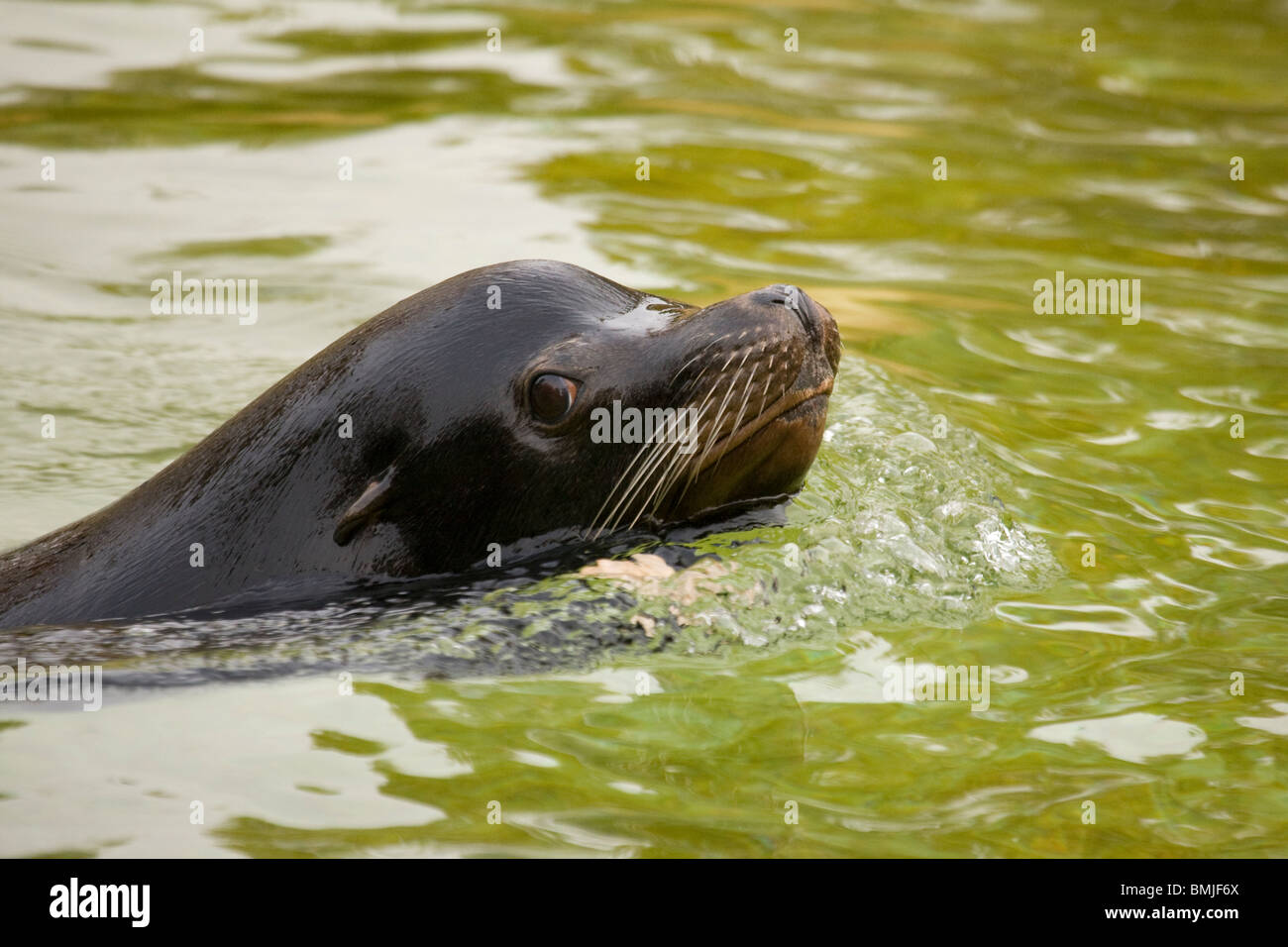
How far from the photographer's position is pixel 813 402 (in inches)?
210

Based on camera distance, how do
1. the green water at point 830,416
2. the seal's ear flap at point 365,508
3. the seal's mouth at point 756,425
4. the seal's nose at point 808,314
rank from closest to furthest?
the green water at point 830,416, the seal's ear flap at point 365,508, the seal's mouth at point 756,425, the seal's nose at point 808,314

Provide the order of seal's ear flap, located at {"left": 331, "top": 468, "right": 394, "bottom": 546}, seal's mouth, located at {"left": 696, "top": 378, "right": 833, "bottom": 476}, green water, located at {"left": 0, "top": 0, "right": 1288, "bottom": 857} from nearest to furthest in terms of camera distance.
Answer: green water, located at {"left": 0, "top": 0, "right": 1288, "bottom": 857}, seal's ear flap, located at {"left": 331, "top": 468, "right": 394, "bottom": 546}, seal's mouth, located at {"left": 696, "top": 378, "right": 833, "bottom": 476}

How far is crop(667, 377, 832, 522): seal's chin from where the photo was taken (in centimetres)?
524

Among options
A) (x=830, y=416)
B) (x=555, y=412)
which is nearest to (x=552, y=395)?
(x=555, y=412)

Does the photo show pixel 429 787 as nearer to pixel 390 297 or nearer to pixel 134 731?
pixel 134 731

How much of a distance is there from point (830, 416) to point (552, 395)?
2.28 meters

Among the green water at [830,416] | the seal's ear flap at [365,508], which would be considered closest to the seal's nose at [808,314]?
the green water at [830,416]

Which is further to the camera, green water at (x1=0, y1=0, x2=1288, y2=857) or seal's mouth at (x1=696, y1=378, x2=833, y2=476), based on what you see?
seal's mouth at (x1=696, y1=378, x2=833, y2=476)

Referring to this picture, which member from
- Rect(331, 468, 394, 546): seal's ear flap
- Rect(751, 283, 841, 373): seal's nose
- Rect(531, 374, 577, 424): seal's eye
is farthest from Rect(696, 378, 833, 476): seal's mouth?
Rect(331, 468, 394, 546): seal's ear flap

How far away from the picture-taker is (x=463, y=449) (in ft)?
17.0

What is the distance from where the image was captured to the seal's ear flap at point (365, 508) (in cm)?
509

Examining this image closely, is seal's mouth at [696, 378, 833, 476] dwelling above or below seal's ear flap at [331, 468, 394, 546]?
above

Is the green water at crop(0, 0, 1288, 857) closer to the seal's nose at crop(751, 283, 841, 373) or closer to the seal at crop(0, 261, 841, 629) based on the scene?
the seal at crop(0, 261, 841, 629)

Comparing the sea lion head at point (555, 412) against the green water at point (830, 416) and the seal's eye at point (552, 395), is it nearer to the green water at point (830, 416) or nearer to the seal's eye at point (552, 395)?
the seal's eye at point (552, 395)
